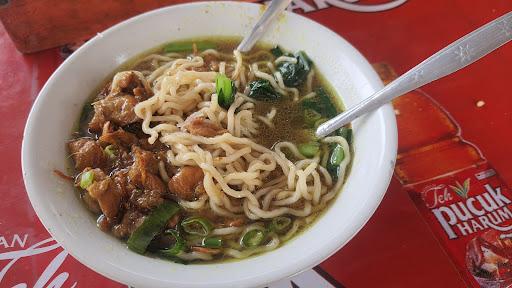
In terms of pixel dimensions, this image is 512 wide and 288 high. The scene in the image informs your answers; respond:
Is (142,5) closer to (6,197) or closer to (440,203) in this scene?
(6,197)

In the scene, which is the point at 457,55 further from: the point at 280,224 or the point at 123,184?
the point at 123,184

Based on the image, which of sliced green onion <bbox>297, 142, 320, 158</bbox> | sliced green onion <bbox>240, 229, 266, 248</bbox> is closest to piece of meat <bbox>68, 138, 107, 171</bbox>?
sliced green onion <bbox>240, 229, 266, 248</bbox>

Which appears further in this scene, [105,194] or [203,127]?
[203,127]

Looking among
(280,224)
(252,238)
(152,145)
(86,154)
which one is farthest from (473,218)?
(86,154)

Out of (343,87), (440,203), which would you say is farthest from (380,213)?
(343,87)

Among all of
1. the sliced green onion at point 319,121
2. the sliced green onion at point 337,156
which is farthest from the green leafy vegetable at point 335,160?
the sliced green onion at point 319,121

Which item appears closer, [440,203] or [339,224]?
[339,224]
